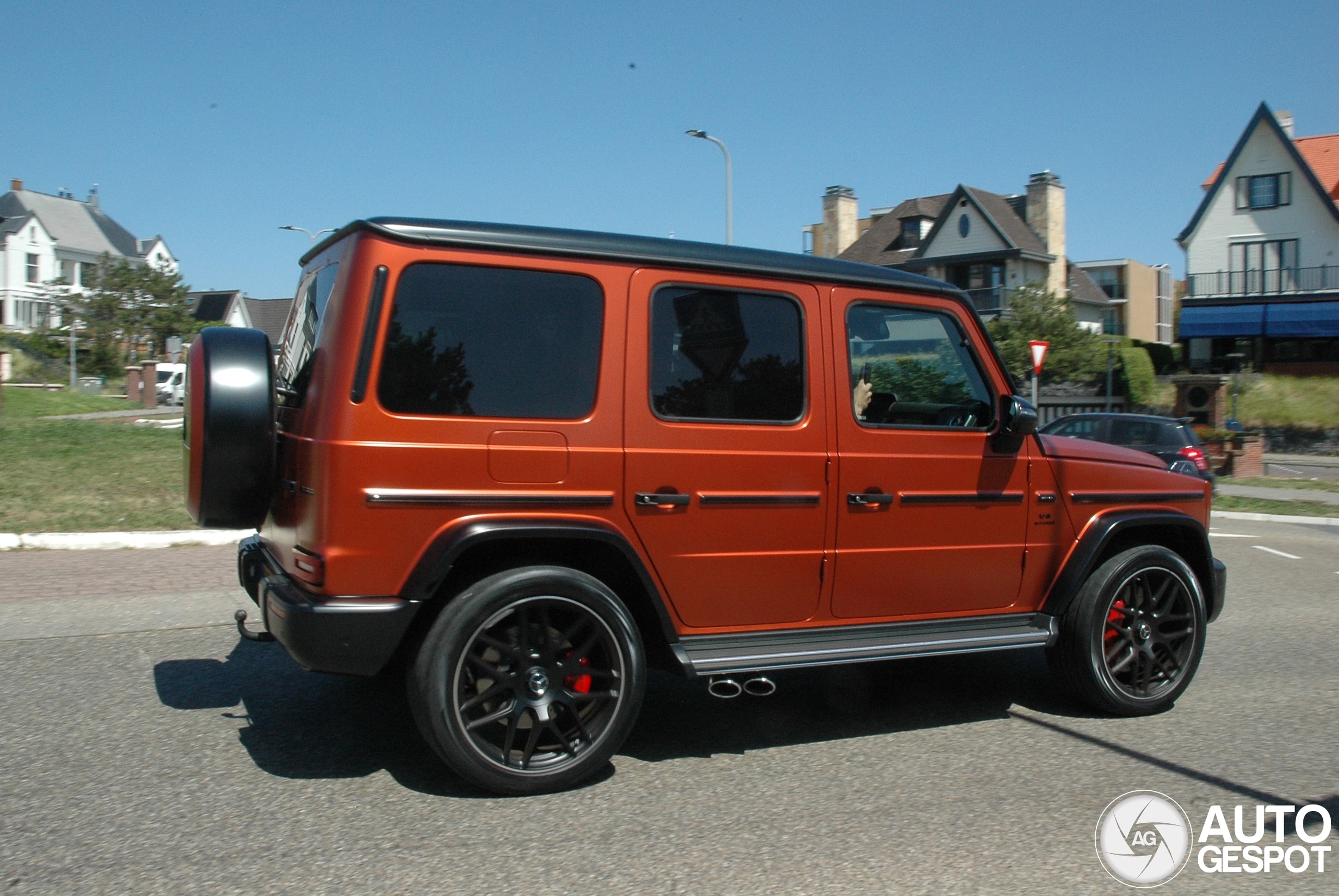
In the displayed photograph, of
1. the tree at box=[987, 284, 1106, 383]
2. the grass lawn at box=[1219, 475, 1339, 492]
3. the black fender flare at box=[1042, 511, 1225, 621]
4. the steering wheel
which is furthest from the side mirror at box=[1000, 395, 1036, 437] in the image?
the tree at box=[987, 284, 1106, 383]

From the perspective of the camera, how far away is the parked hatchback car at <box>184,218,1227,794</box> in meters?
3.85

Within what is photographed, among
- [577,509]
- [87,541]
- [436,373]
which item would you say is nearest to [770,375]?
[577,509]

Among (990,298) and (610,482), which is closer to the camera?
(610,482)

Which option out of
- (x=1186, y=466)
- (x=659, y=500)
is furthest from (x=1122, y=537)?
(x=1186, y=466)

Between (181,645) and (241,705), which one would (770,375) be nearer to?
(241,705)

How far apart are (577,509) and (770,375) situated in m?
1.05

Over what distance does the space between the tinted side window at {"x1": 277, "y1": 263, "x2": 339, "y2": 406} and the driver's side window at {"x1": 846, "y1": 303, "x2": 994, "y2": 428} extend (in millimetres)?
2167

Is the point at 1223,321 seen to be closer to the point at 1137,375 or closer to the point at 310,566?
the point at 1137,375

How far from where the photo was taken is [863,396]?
15.7 ft

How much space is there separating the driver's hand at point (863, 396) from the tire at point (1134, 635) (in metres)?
1.42

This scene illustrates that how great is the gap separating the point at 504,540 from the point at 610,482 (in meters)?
0.45

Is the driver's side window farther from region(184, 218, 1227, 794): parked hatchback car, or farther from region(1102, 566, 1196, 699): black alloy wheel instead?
region(1102, 566, 1196, 699): black alloy wheel

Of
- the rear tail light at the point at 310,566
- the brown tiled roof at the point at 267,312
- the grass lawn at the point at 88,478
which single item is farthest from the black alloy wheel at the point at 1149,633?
the brown tiled roof at the point at 267,312

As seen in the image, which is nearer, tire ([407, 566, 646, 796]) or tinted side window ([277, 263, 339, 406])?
tire ([407, 566, 646, 796])
